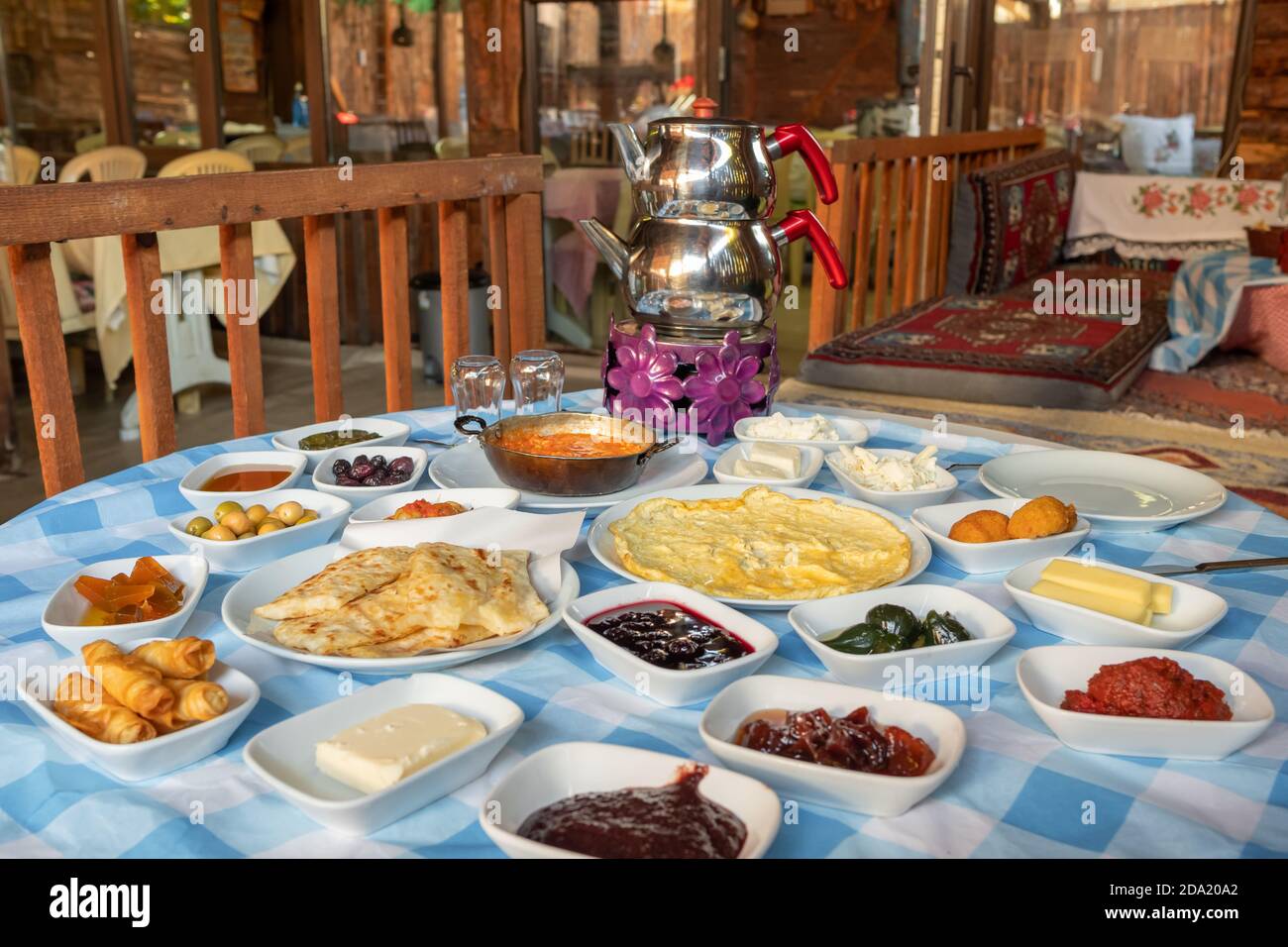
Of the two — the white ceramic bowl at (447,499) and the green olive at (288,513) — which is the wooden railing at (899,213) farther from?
the green olive at (288,513)

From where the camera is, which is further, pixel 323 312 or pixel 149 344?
pixel 323 312

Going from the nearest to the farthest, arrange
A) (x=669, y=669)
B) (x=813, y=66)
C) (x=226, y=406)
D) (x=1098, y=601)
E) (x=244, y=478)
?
(x=669, y=669)
(x=1098, y=601)
(x=244, y=478)
(x=226, y=406)
(x=813, y=66)

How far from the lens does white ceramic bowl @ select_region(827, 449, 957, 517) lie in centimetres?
131

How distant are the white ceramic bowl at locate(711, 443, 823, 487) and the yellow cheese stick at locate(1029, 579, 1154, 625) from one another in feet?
1.32

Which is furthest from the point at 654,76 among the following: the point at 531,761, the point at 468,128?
the point at 531,761

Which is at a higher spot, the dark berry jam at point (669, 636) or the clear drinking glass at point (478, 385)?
the clear drinking glass at point (478, 385)

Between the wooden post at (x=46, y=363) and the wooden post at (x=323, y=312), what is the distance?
1.45ft

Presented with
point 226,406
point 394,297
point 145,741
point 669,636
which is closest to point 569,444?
point 669,636

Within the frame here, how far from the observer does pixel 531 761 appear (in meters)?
0.76

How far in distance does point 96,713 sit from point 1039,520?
0.87 m

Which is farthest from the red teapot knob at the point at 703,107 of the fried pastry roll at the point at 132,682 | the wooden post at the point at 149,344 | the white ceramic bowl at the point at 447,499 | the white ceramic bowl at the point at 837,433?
the fried pastry roll at the point at 132,682

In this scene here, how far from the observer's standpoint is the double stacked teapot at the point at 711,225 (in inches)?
61.7

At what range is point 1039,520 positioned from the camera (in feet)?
3.80

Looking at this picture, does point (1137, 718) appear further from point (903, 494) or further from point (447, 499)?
point (447, 499)
